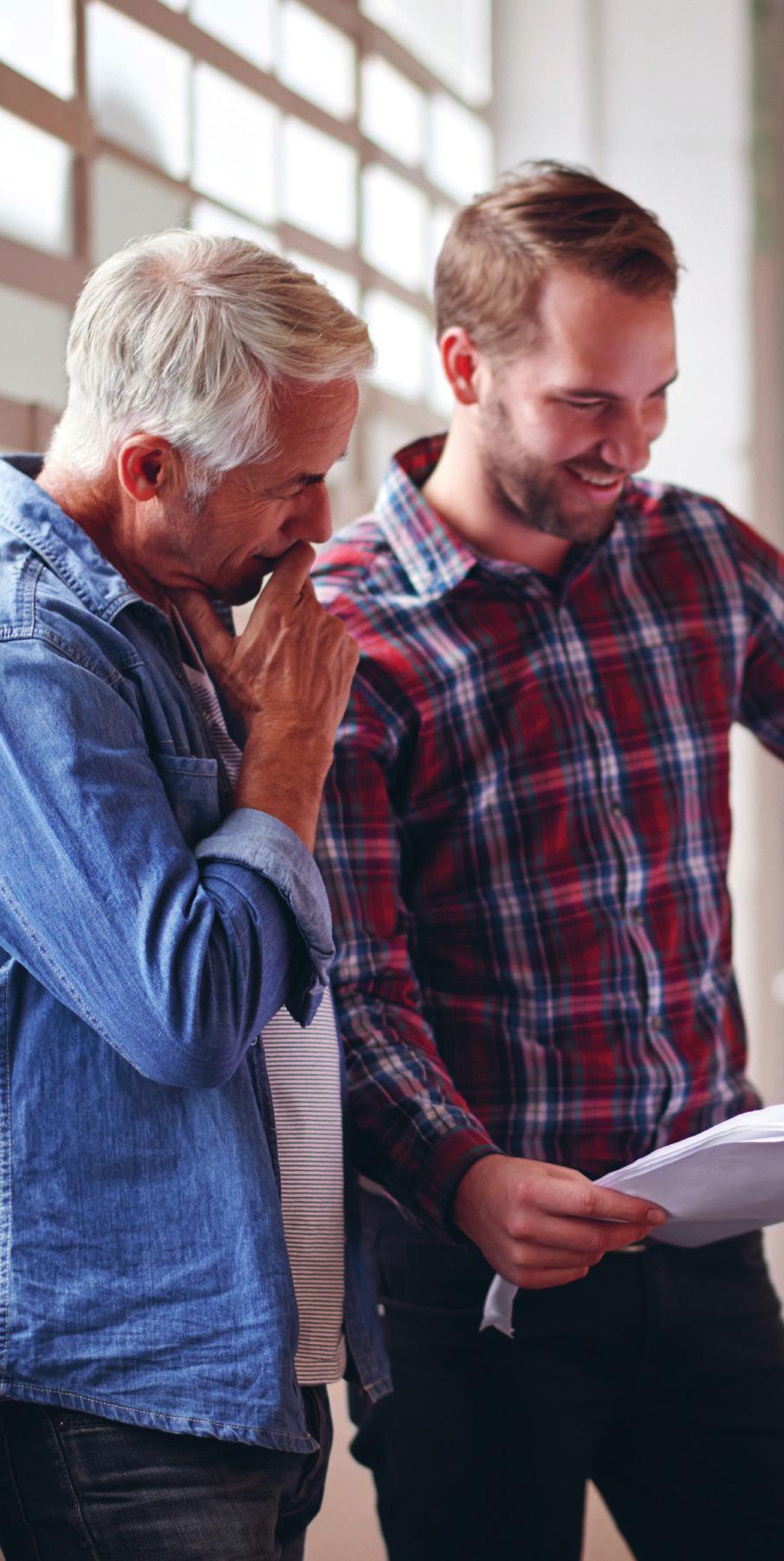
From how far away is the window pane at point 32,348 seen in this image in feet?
5.41

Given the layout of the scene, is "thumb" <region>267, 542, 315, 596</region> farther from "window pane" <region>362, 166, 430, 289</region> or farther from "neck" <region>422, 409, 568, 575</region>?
"window pane" <region>362, 166, 430, 289</region>

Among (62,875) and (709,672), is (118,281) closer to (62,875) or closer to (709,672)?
(62,875)

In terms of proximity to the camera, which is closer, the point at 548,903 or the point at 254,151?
the point at 548,903

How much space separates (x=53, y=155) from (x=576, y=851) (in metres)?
0.99

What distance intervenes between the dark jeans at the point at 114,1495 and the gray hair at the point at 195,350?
0.65 metres

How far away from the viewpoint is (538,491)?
156 centimetres

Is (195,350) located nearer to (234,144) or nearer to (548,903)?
(548,903)

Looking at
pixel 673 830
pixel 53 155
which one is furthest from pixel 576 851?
pixel 53 155

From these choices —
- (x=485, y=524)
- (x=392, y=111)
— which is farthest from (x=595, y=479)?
(x=392, y=111)

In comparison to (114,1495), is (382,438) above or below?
above

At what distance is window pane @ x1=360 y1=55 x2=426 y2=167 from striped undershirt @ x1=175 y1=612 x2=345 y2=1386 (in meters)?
1.67

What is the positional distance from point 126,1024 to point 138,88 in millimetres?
1397

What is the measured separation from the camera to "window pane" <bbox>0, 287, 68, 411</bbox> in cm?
165

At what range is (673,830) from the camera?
1563 mm
